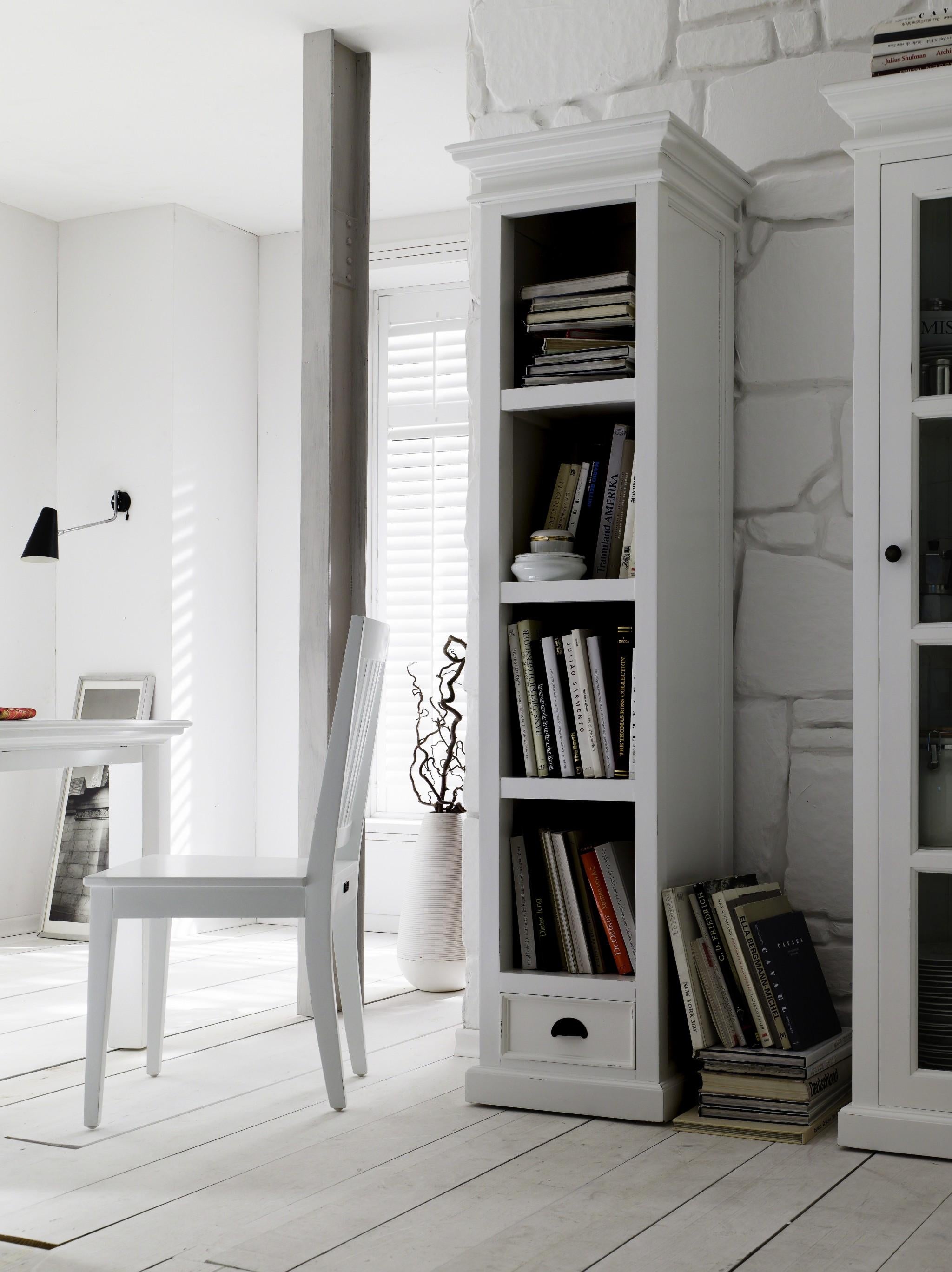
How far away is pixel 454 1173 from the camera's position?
82.4 inches

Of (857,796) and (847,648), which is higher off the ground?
(847,648)

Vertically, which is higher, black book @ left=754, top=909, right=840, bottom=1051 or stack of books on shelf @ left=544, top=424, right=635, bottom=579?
stack of books on shelf @ left=544, top=424, right=635, bottom=579

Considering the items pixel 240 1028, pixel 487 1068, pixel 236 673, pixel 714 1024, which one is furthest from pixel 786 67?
pixel 236 673

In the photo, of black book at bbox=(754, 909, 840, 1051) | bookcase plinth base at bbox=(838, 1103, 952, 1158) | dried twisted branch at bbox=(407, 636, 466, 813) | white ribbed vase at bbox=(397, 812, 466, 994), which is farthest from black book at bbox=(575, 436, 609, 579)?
dried twisted branch at bbox=(407, 636, 466, 813)

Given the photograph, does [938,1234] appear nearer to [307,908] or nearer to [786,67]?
[307,908]

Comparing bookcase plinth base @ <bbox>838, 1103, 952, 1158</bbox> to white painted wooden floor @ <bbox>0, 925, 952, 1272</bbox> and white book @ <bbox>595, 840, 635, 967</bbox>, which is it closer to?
white painted wooden floor @ <bbox>0, 925, 952, 1272</bbox>

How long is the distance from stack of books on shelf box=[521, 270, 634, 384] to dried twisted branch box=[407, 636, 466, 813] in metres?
1.58

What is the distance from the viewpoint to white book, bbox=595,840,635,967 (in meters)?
2.44

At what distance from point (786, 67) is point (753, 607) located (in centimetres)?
105

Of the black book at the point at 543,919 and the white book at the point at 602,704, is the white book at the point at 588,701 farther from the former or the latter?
the black book at the point at 543,919

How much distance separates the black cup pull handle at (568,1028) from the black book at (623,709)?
429 millimetres

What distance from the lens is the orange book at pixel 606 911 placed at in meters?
2.43

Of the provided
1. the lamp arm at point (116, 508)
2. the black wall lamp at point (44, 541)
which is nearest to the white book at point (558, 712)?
the black wall lamp at point (44, 541)

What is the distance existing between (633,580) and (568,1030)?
789mm
